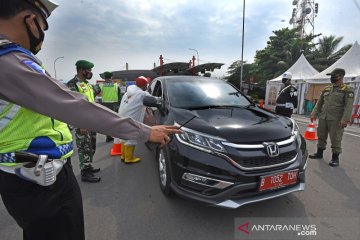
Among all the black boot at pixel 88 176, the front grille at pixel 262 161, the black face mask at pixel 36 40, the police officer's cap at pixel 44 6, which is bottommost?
the black boot at pixel 88 176

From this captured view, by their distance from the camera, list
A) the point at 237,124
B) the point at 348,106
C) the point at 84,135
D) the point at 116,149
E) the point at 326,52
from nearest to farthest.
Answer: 1. the point at 237,124
2. the point at 84,135
3. the point at 348,106
4. the point at 116,149
5. the point at 326,52

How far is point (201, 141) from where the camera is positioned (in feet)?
7.79

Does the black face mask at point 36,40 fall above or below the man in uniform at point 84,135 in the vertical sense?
above

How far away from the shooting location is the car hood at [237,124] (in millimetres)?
2373

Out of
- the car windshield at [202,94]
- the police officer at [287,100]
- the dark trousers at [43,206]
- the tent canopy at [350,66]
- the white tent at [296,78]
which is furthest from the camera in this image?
the white tent at [296,78]

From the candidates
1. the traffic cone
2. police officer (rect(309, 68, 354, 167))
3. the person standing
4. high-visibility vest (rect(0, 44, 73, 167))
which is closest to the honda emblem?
high-visibility vest (rect(0, 44, 73, 167))

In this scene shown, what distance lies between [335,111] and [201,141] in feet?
11.1

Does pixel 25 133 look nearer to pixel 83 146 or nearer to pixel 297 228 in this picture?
pixel 297 228

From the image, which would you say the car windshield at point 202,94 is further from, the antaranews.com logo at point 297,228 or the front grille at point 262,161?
the antaranews.com logo at point 297,228

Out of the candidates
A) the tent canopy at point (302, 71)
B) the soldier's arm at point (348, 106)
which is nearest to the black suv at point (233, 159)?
the soldier's arm at point (348, 106)

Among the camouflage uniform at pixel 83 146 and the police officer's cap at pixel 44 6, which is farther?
the camouflage uniform at pixel 83 146

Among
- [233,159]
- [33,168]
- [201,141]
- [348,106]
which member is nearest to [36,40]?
[33,168]

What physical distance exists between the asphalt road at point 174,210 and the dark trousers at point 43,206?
1.23 meters

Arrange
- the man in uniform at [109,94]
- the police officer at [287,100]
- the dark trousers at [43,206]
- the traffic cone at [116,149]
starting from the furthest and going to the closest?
1. the man in uniform at [109,94]
2. the police officer at [287,100]
3. the traffic cone at [116,149]
4. the dark trousers at [43,206]
